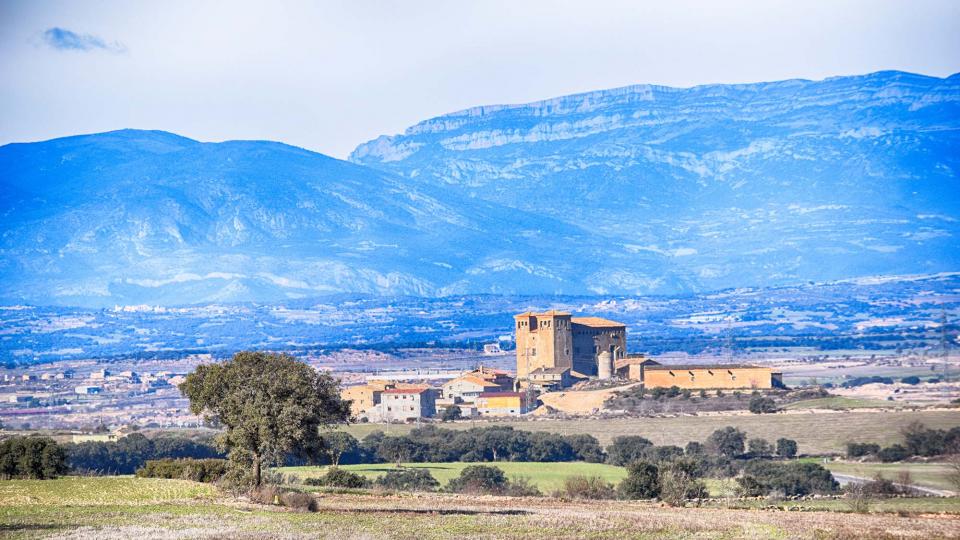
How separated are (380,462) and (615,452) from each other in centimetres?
1226

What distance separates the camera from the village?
120438 millimetres

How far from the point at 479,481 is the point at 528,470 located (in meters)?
12.1

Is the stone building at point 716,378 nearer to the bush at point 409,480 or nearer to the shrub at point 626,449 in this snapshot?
the shrub at point 626,449

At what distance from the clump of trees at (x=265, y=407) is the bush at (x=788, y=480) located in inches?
708

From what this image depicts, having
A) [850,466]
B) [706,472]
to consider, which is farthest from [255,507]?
[850,466]

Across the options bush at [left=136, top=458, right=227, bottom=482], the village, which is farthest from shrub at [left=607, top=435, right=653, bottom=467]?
bush at [left=136, top=458, right=227, bottom=482]

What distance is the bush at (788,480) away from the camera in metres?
58.9

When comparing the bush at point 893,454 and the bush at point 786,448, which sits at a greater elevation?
the bush at point 786,448

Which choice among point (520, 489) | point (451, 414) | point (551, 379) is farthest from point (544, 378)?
point (520, 489)

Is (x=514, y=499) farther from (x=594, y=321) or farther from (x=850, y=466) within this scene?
(x=594, y=321)

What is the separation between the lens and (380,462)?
87250mm

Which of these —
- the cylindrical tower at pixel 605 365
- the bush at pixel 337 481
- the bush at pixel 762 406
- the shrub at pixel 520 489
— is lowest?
the shrub at pixel 520 489

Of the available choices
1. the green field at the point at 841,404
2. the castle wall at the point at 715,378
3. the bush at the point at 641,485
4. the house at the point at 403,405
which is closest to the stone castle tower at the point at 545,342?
the house at the point at 403,405

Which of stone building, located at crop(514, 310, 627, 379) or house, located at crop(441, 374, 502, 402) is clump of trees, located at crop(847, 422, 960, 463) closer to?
house, located at crop(441, 374, 502, 402)
